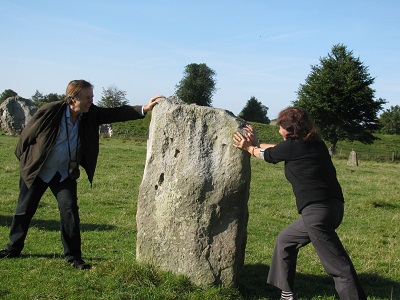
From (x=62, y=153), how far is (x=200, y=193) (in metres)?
2.11

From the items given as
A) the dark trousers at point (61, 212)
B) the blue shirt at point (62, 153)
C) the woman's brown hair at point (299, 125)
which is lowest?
the dark trousers at point (61, 212)

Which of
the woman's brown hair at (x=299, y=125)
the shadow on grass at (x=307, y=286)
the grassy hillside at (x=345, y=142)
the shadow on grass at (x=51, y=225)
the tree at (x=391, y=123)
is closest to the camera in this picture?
the woman's brown hair at (x=299, y=125)

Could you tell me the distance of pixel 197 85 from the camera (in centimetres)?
9269

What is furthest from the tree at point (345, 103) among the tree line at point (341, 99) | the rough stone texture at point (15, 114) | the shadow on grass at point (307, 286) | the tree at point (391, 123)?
the shadow on grass at point (307, 286)

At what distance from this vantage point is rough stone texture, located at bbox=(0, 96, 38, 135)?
3641cm

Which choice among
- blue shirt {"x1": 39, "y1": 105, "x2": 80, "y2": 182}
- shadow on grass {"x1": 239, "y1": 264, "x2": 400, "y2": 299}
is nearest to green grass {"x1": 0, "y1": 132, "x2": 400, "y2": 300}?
shadow on grass {"x1": 239, "y1": 264, "x2": 400, "y2": 299}

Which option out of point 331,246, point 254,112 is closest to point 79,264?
point 331,246

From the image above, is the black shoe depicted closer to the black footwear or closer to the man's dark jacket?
the black footwear

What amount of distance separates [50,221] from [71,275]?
428cm

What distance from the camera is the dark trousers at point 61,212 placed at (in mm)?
7000

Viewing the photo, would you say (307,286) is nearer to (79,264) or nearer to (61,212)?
(79,264)

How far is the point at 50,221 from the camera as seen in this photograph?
10570mm

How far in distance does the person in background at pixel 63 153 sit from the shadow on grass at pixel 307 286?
2312mm

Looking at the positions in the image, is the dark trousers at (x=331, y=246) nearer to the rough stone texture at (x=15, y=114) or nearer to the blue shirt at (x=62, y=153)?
the blue shirt at (x=62, y=153)
